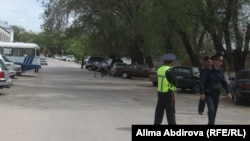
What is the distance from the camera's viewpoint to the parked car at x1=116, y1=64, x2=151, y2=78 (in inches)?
1748

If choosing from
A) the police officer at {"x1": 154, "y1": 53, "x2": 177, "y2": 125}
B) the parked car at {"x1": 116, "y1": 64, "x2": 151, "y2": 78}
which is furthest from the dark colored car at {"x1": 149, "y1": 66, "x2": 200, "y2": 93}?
the police officer at {"x1": 154, "y1": 53, "x2": 177, "y2": 125}

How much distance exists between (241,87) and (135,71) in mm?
25350

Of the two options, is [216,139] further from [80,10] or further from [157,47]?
[80,10]

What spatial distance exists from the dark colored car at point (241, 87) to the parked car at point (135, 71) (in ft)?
76.1

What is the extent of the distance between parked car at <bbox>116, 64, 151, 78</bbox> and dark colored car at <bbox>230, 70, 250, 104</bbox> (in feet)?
76.1

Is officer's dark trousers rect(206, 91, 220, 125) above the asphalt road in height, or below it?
above

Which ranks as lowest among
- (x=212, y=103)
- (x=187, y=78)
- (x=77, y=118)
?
(x=77, y=118)

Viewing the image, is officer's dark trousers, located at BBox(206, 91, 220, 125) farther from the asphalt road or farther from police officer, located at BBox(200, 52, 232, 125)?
the asphalt road

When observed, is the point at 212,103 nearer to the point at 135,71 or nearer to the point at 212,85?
the point at 212,85

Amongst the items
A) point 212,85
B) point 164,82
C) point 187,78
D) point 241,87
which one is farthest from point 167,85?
point 187,78

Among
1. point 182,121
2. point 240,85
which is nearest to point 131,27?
point 240,85

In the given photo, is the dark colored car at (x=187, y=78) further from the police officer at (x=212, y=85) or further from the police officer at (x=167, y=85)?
the police officer at (x=167, y=85)

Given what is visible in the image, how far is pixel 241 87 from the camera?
1966cm

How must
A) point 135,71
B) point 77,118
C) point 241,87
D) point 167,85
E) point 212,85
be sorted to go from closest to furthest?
point 167,85 < point 212,85 < point 77,118 < point 241,87 < point 135,71
